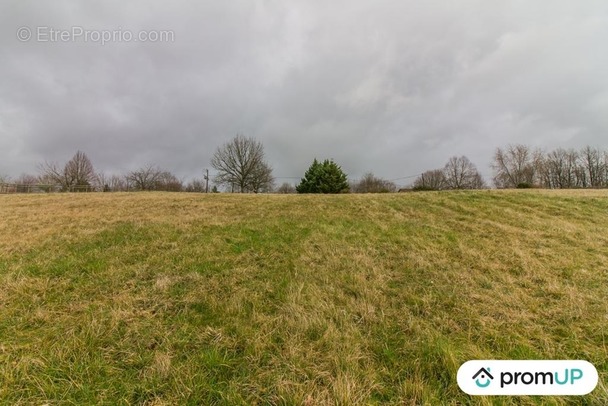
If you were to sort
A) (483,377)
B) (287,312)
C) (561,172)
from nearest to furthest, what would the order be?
(483,377), (287,312), (561,172)

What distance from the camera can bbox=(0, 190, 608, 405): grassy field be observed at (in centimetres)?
262

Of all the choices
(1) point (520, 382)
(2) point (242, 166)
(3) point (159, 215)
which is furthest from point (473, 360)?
(2) point (242, 166)

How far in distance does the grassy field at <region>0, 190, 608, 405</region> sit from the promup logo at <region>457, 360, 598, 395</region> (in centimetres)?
11

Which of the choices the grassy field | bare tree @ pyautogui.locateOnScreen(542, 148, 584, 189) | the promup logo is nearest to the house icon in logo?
the promup logo

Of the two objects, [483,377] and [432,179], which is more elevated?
[432,179]

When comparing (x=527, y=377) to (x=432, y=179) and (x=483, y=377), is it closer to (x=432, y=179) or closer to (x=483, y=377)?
(x=483, y=377)

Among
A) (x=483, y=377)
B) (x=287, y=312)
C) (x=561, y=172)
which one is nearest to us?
(x=483, y=377)

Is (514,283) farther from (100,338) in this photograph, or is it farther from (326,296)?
(100,338)

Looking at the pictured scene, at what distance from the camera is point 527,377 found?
280 cm

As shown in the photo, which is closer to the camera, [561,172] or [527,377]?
[527,377]

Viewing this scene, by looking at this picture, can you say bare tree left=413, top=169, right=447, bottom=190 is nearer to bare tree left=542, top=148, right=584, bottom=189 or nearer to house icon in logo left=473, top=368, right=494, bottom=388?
bare tree left=542, top=148, right=584, bottom=189

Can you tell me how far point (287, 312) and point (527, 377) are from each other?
3.00m

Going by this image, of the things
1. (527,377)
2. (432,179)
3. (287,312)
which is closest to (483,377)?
(527,377)

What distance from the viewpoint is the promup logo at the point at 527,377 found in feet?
8.55
